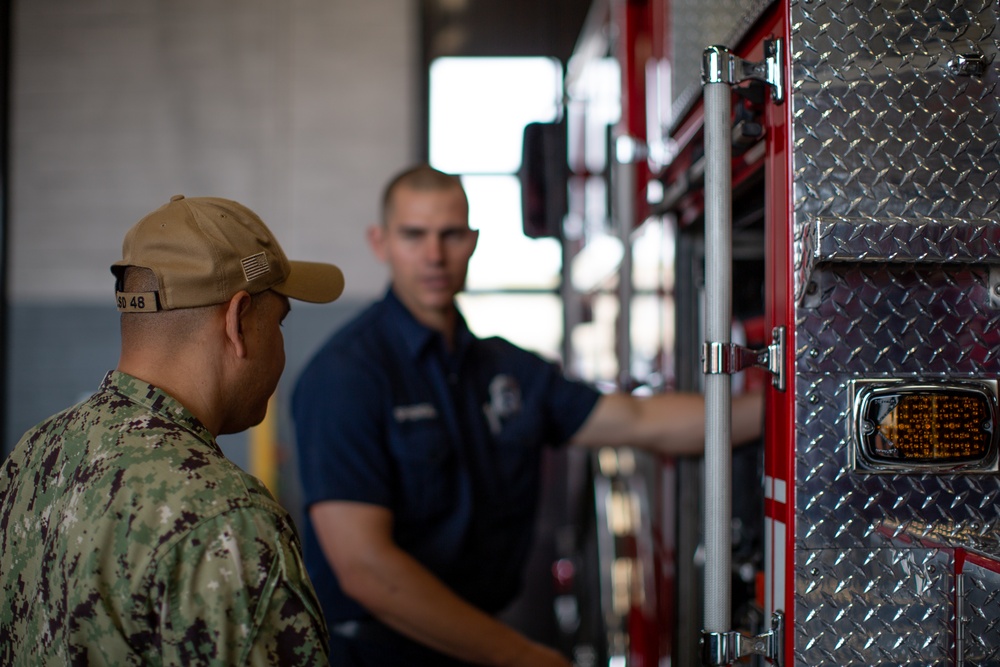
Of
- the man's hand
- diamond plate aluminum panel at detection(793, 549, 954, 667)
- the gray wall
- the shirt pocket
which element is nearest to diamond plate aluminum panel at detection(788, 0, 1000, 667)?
diamond plate aluminum panel at detection(793, 549, 954, 667)

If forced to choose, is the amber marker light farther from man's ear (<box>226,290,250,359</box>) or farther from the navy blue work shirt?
the navy blue work shirt

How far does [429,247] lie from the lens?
2.50m

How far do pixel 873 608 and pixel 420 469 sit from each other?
118 centimetres

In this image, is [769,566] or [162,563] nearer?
[162,563]

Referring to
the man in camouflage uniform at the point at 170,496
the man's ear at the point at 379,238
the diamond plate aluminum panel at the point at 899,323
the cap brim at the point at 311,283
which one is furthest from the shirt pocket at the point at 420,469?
the diamond plate aluminum panel at the point at 899,323

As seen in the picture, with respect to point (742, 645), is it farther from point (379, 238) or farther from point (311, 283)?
point (379, 238)

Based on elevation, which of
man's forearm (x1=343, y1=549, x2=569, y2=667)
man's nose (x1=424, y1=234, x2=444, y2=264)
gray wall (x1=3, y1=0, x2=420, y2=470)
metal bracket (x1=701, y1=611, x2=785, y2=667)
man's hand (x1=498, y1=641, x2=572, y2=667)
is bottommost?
man's hand (x1=498, y1=641, x2=572, y2=667)

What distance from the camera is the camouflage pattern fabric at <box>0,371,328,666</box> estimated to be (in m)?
1.14

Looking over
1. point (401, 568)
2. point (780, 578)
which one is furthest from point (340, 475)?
point (780, 578)

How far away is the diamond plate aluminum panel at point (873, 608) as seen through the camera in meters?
1.49

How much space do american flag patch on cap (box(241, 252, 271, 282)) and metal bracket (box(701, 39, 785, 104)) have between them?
2.73ft

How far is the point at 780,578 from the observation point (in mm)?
1541

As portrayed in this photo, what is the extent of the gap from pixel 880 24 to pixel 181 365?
1.27 m

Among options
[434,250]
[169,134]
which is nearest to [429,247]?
[434,250]
